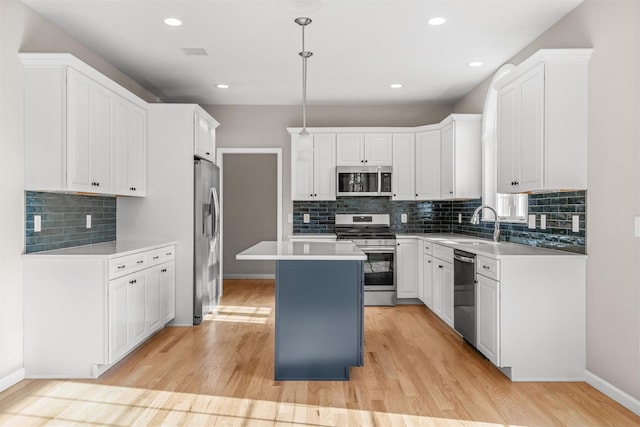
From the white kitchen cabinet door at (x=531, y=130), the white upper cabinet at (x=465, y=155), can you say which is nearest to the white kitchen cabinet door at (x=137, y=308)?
the white kitchen cabinet door at (x=531, y=130)

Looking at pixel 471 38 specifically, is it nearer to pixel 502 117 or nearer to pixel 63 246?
pixel 502 117

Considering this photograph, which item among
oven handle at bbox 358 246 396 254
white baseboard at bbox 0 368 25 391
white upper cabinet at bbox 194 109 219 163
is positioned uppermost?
white upper cabinet at bbox 194 109 219 163

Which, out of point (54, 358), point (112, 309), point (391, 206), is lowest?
point (54, 358)

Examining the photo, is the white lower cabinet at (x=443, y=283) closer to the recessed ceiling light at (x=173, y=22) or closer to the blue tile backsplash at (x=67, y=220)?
the recessed ceiling light at (x=173, y=22)

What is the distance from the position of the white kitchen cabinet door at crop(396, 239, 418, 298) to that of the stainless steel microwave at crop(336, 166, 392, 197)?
0.78 metres

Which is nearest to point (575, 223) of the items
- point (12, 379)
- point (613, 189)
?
point (613, 189)

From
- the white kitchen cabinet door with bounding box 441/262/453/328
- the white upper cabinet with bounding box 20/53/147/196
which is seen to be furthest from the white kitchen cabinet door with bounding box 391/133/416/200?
the white upper cabinet with bounding box 20/53/147/196

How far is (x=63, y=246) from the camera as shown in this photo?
144 inches

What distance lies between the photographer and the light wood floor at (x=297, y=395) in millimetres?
2541

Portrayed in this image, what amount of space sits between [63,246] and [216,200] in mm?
1800

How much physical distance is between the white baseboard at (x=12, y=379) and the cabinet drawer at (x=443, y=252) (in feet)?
12.1

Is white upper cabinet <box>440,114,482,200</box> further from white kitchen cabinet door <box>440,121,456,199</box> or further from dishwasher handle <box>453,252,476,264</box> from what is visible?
dishwasher handle <box>453,252,476,264</box>

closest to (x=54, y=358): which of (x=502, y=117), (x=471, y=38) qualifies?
(x=502, y=117)

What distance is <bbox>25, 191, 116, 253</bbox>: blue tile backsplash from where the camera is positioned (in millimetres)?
3268
